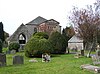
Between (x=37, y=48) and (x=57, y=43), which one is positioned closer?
(x=37, y=48)

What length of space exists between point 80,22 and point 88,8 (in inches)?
Answer: 112

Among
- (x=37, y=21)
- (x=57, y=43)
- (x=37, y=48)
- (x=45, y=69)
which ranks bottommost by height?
(x=45, y=69)

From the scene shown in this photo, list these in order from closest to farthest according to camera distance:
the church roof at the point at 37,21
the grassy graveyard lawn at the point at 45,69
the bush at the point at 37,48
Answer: the grassy graveyard lawn at the point at 45,69 < the bush at the point at 37,48 < the church roof at the point at 37,21

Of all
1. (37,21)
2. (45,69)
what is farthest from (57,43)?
(37,21)

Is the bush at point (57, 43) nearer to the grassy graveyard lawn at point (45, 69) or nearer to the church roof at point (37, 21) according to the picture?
the grassy graveyard lawn at point (45, 69)

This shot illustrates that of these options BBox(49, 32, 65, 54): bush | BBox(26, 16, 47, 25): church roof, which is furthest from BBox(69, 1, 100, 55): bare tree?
BBox(26, 16, 47, 25): church roof

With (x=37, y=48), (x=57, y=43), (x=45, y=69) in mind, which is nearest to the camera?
(x=45, y=69)

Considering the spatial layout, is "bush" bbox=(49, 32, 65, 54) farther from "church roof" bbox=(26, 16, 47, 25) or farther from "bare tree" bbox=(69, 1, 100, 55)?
"church roof" bbox=(26, 16, 47, 25)

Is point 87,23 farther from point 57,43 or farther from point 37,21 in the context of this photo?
point 37,21

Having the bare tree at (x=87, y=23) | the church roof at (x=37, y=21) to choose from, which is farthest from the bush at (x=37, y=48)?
the church roof at (x=37, y=21)

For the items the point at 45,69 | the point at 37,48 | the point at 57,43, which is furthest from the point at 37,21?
the point at 45,69

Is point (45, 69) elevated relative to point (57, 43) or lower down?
lower down

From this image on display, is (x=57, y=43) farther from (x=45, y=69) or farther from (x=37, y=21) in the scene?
(x=37, y=21)

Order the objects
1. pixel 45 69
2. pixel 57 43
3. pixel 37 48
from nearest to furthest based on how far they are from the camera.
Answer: pixel 45 69, pixel 37 48, pixel 57 43
